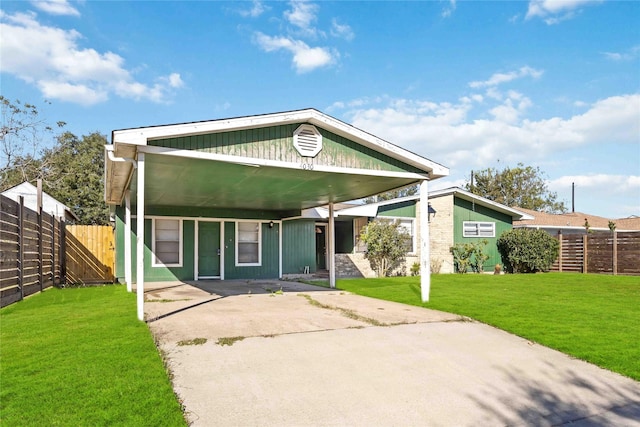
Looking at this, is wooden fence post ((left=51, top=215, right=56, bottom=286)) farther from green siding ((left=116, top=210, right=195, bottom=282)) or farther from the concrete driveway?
the concrete driveway

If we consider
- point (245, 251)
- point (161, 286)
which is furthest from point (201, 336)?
point (245, 251)

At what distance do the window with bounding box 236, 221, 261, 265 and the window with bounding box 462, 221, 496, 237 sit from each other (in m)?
9.46

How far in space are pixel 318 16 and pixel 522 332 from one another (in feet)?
35.2

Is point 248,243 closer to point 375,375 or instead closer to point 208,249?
point 208,249

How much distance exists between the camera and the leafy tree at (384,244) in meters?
15.9

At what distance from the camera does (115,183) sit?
9.30 metres

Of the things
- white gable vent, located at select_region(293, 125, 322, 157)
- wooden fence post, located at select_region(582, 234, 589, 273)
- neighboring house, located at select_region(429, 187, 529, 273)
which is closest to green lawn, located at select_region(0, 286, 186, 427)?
white gable vent, located at select_region(293, 125, 322, 157)

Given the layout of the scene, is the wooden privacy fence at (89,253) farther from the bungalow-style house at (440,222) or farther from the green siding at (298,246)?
the bungalow-style house at (440,222)

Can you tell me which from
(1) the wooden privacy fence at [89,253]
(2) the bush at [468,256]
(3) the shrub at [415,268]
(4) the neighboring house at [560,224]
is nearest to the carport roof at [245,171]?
(1) the wooden privacy fence at [89,253]

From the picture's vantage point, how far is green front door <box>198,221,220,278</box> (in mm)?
13758

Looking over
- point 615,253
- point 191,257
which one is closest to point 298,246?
point 191,257

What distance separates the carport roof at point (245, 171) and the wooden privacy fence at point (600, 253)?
12376mm

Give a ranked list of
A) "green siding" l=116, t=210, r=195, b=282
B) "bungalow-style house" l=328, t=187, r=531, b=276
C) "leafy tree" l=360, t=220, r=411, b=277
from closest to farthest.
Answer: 1. "green siding" l=116, t=210, r=195, b=282
2. "leafy tree" l=360, t=220, r=411, b=277
3. "bungalow-style house" l=328, t=187, r=531, b=276

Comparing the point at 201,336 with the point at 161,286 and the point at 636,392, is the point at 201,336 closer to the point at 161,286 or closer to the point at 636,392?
the point at 636,392
